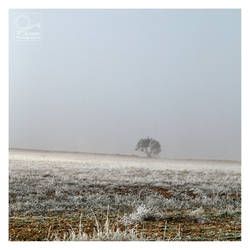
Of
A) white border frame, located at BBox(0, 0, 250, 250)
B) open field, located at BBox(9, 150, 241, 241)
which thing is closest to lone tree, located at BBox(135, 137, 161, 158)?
open field, located at BBox(9, 150, 241, 241)

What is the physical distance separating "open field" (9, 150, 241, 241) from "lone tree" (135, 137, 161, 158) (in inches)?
11.7

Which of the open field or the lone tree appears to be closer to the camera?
the open field

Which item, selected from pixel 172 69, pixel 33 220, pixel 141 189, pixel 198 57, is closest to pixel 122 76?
pixel 172 69

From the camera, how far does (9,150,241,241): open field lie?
392 centimetres

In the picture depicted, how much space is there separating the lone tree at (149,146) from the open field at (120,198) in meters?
0.30

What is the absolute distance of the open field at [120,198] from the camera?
154 inches

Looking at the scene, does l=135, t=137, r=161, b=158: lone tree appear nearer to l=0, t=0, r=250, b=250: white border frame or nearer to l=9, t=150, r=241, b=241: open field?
l=9, t=150, r=241, b=241: open field

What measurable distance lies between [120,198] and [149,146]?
2.80 feet

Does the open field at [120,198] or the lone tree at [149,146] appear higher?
the lone tree at [149,146]

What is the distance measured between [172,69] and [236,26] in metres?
1.12
